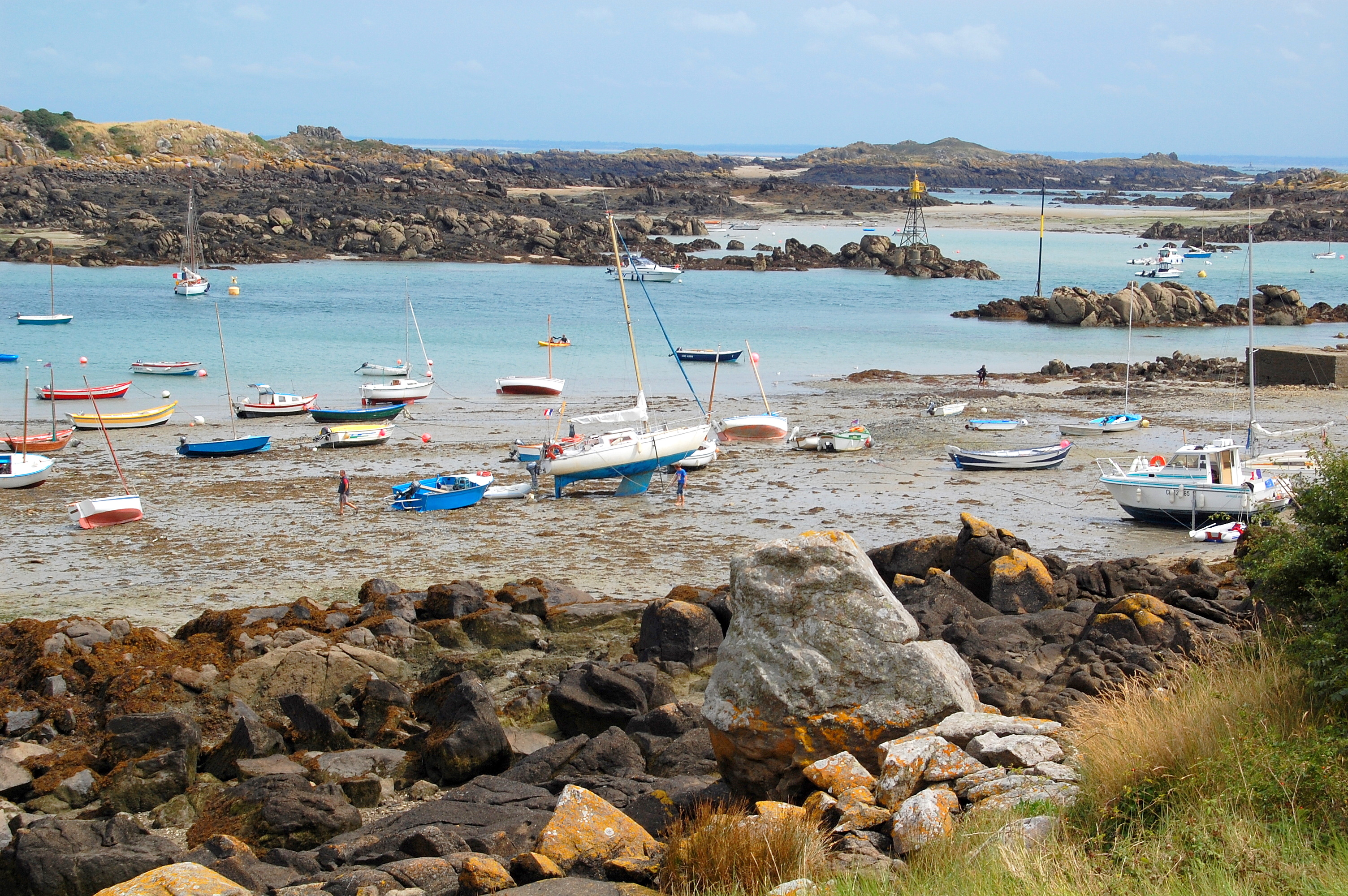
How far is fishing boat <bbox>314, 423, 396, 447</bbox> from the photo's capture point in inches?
1222

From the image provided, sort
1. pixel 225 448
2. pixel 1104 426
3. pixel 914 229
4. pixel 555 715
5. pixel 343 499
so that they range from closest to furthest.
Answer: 1. pixel 555 715
2. pixel 343 499
3. pixel 225 448
4. pixel 1104 426
5. pixel 914 229

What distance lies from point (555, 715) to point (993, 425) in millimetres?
23527

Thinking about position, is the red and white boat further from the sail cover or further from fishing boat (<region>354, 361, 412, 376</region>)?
the sail cover

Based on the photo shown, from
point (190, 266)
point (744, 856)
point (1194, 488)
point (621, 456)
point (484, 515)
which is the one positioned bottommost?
point (484, 515)

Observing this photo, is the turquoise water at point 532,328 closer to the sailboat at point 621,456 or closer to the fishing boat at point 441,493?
the sailboat at point 621,456

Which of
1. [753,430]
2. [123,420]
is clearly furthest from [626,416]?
[123,420]

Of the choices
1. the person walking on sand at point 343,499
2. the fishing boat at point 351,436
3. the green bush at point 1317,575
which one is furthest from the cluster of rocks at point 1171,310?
the green bush at point 1317,575

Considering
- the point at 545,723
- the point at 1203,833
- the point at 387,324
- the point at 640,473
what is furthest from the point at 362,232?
the point at 1203,833

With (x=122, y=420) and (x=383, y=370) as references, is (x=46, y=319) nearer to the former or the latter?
(x=383, y=370)

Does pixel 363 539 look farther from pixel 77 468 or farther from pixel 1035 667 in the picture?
pixel 1035 667

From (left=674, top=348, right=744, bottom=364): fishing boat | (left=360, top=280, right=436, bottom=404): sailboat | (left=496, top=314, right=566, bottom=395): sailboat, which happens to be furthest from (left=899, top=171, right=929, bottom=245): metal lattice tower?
(left=360, top=280, right=436, bottom=404): sailboat

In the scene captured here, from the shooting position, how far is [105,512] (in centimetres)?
2239

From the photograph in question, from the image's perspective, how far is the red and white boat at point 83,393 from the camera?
36781 mm

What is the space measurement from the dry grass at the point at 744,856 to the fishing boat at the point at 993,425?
27.5 meters
